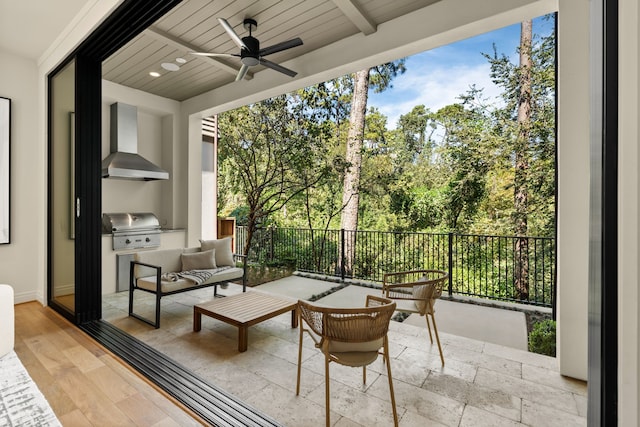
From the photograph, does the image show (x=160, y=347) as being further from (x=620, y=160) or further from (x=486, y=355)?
(x=620, y=160)

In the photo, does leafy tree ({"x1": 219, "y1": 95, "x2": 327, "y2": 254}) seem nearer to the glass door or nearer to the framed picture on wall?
the glass door

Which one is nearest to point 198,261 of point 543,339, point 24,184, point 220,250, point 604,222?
point 220,250

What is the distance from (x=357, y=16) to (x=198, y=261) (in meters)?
3.25

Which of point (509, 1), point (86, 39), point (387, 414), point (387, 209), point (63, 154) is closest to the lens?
point (387, 414)

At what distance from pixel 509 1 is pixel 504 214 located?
4.10m

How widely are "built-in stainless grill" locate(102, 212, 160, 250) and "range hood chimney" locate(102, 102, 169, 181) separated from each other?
2.01 ft

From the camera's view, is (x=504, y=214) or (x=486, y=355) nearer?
(x=486, y=355)

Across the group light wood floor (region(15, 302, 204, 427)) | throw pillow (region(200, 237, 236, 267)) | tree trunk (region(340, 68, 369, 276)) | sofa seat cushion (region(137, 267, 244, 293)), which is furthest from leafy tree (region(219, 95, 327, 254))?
light wood floor (region(15, 302, 204, 427))

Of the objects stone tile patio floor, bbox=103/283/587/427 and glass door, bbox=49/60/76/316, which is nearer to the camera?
stone tile patio floor, bbox=103/283/587/427

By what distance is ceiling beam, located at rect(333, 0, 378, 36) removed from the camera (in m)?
2.74

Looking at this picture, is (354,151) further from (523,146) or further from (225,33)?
(225,33)

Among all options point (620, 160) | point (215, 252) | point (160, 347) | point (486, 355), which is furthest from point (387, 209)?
point (620, 160)

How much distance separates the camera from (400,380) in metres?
2.24

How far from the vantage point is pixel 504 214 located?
5.72m
